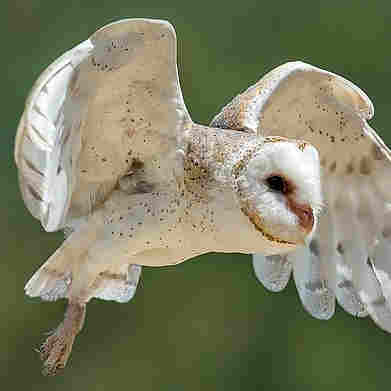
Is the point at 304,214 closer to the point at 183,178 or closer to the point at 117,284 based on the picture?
the point at 183,178

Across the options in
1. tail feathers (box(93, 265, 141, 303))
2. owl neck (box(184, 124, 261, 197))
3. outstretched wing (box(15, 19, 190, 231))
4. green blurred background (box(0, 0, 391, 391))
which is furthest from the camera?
green blurred background (box(0, 0, 391, 391))

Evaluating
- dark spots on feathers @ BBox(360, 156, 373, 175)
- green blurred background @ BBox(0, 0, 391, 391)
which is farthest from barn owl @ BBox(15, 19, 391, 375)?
green blurred background @ BBox(0, 0, 391, 391)

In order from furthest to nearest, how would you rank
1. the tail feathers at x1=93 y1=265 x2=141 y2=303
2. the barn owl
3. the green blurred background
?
the green blurred background, the tail feathers at x1=93 y1=265 x2=141 y2=303, the barn owl

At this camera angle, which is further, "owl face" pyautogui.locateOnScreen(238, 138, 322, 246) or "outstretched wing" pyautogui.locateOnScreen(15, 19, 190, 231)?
"owl face" pyautogui.locateOnScreen(238, 138, 322, 246)

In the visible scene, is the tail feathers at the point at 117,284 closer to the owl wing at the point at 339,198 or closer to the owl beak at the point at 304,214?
the owl wing at the point at 339,198

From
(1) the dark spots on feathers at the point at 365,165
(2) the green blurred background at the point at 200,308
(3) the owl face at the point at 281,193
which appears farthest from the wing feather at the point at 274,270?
(2) the green blurred background at the point at 200,308

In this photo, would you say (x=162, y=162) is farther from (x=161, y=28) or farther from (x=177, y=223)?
(x=161, y=28)

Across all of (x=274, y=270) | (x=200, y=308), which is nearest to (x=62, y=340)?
(x=274, y=270)

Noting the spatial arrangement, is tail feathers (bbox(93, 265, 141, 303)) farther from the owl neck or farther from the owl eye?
the owl eye
